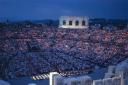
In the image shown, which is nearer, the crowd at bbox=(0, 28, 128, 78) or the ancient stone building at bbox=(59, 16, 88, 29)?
the crowd at bbox=(0, 28, 128, 78)

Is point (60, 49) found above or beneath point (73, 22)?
beneath

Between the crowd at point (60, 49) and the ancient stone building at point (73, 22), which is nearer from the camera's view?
the crowd at point (60, 49)

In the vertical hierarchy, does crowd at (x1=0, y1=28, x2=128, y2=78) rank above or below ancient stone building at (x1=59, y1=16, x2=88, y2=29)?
below

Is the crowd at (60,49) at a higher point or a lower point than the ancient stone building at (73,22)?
lower

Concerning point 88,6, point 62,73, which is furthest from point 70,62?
point 88,6

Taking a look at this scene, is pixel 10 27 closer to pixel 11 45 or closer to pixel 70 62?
pixel 11 45
